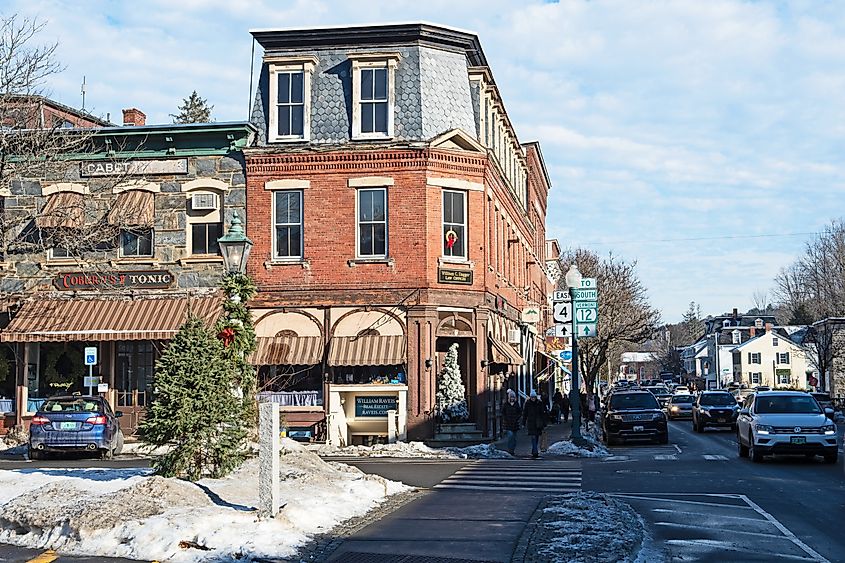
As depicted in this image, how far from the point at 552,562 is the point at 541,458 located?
15.8 m

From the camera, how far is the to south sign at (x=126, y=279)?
104 feet

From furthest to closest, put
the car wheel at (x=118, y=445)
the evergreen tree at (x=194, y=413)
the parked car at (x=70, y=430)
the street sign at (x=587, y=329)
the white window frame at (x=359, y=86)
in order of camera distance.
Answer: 1. the white window frame at (x=359, y=86)
2. the street sign at (x=587, y=329)
3. the car wheel at (x=118, y=445)
4. the parked car at (x=70, y=430)
5. the evergreen tree at (x=194, y=413)

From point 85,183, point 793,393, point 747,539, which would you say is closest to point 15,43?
point 85,183

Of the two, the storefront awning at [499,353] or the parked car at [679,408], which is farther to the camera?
the parked car at [679,408]

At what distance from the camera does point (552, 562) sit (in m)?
10.2

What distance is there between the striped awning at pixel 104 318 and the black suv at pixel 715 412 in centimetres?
1987

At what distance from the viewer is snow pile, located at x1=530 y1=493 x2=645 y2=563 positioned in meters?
10.7

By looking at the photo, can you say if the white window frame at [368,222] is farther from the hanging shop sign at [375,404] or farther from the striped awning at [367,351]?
the hanging shop sign at [375,404]

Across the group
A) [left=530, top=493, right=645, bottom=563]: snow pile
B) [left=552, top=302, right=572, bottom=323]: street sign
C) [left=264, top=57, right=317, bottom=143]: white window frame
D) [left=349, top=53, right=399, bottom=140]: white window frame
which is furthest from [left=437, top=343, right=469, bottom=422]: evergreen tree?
[left=530, top=493, right=645, bottom=563]: snow pile

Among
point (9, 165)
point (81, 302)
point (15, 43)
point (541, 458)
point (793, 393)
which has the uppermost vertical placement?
point (15, 43)

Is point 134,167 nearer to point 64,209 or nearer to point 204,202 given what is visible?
point 204,202

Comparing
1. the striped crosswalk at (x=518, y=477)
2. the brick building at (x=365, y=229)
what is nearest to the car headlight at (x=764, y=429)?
the striped crosswalk at (x=518, y=477)

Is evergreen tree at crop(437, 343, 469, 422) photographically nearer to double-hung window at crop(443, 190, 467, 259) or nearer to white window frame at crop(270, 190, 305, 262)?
double-hung window at crop(443, 190, 467, 259)

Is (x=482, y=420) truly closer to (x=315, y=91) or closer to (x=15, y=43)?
(x=315, y=91)
